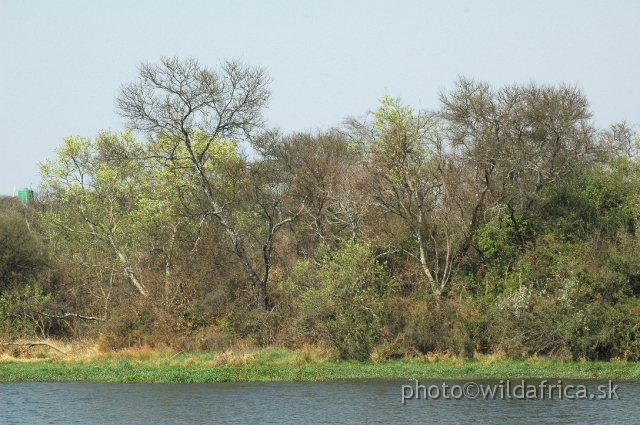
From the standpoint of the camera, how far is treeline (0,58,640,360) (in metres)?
34.6

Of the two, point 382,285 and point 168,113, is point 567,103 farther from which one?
point 168,113

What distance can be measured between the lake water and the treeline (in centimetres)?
561

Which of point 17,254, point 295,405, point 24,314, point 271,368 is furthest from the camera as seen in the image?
point 17,254

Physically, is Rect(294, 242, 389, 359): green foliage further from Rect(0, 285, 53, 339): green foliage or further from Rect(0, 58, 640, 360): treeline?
Rect(0, 285, 53, 339): green foliage

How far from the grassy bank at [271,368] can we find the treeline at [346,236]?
127 cm

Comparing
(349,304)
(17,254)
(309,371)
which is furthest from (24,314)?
(349,304)

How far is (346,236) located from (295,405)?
56.1ft

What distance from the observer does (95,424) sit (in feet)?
74.5

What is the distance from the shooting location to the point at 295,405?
25125 mm

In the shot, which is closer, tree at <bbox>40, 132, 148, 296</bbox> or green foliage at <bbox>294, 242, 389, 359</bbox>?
green foliage at <bbox>294, 242, 389, 359</bbox>

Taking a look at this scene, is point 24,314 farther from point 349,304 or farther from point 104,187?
point 349,304

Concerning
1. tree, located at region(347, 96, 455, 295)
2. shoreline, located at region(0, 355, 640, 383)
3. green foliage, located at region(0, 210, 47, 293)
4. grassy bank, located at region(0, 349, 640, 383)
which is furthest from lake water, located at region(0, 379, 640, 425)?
green foliage, located at region(0, 210, 47, 293)

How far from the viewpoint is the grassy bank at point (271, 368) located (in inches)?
1196

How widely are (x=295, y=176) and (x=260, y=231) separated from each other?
3522 mm
